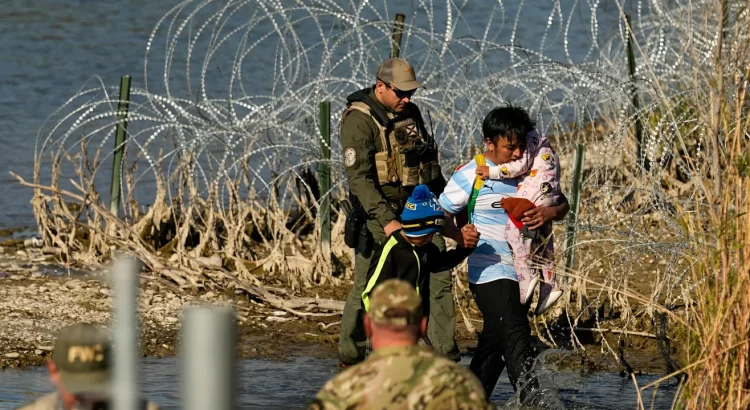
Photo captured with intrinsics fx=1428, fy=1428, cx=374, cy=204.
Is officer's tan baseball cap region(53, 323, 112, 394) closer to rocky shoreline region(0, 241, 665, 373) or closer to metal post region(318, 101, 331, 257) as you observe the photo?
rocky shoreline region(0, 241, 665, 373)

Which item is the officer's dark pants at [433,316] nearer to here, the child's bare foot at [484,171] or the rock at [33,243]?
the child's bare foot at [484,171]

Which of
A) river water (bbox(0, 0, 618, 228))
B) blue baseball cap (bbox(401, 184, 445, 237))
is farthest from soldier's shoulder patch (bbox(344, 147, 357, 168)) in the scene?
river water (bbox(0, 0, 618, 228))

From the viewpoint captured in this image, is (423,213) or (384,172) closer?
(423,213)

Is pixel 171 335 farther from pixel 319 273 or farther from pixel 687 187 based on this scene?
pixel 687 187

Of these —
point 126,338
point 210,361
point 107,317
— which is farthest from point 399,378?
point 107,317

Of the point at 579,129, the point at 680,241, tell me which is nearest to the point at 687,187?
the point at 579,129

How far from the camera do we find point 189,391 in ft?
7.98

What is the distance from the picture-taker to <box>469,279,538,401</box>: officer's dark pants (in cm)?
601

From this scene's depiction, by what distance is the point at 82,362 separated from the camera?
369 centimetres

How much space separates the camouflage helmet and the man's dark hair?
213 centimetres

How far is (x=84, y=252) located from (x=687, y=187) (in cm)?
388

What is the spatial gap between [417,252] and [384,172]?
504mm

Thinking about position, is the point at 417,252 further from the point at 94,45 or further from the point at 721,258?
the point at 94,45

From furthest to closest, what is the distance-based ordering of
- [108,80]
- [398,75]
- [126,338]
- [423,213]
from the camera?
1. [108,80]
2. [398,75]
3. [423,213]
4. [126,338]
